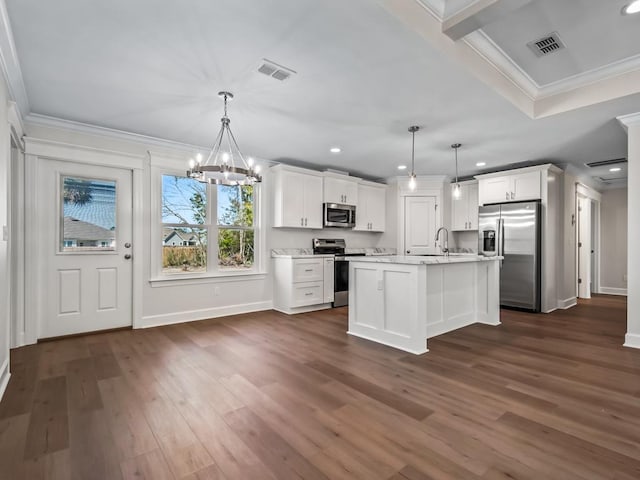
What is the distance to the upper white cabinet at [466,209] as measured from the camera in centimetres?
650

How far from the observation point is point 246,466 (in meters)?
1.63

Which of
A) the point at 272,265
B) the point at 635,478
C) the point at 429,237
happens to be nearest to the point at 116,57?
the point at 272,265

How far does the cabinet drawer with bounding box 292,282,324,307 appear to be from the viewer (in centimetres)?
515

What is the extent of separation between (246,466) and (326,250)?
459 cm

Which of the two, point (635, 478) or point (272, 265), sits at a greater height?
point (272, 265)

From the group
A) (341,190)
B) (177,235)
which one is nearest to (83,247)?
(177,235)

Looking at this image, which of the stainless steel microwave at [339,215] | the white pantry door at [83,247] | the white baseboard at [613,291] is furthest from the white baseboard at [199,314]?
the white baseboard at [613,291]

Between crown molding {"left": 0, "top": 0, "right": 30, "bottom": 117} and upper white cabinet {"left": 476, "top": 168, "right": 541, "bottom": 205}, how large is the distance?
6.26m

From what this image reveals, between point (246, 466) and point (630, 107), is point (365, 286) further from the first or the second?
point (630, 107)

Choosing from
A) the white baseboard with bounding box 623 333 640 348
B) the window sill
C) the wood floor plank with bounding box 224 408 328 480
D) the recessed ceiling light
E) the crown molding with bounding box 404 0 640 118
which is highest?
the recessed ceiling light

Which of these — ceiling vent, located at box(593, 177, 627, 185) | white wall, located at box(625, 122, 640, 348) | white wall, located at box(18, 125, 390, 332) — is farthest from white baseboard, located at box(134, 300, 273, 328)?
ceiling vent, located at box(593, 177, 627, 185)

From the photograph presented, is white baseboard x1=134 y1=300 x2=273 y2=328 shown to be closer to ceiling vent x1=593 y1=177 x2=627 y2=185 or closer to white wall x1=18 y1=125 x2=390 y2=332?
white wall x1=18 y1=125 x2=390 y2=332

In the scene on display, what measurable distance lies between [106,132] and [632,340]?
249 inches

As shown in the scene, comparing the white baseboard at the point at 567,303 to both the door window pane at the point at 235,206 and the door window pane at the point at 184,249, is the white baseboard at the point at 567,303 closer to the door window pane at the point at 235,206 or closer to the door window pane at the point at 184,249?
the door window pane at the point at 235,206
